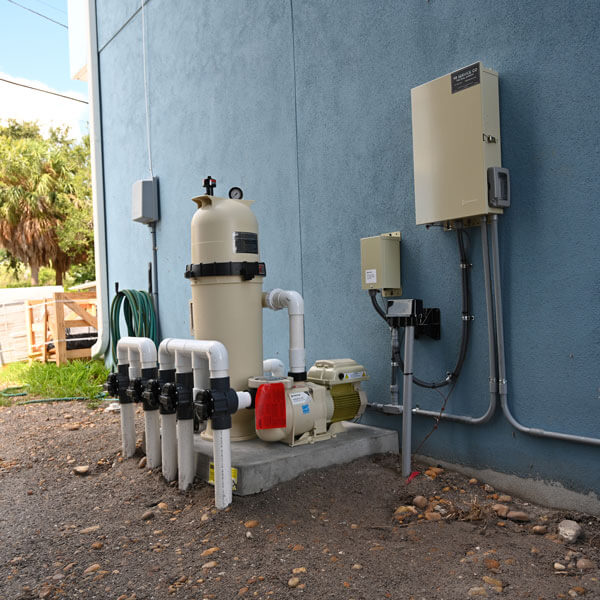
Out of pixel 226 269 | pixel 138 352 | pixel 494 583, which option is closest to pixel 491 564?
pixel 494 583

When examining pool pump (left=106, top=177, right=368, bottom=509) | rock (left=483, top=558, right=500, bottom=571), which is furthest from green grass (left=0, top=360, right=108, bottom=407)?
rock (left=483, top=558, right=500, bottom=571)

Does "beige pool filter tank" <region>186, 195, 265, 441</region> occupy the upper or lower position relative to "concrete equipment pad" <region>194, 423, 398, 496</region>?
upper

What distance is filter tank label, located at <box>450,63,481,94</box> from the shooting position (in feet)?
8.14

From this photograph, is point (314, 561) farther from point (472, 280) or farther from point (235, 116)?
Answer: point (235, 116)

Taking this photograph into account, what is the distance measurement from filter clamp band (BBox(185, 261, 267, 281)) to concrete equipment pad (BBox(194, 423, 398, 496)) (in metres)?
0.87

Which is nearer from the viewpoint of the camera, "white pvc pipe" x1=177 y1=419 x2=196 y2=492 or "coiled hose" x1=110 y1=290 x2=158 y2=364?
"white pvc pipe" x1=177 y1=419 x2=196 y2=492

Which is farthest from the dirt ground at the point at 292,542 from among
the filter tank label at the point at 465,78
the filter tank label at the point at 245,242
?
the filter tank label at the point at 465,78

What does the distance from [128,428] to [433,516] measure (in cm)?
185

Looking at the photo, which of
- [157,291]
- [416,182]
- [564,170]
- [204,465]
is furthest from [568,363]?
[157,291]

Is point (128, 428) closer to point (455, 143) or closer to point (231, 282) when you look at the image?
point (231, 282)

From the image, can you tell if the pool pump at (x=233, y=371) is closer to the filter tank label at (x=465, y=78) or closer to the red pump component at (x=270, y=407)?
the red pump component at (x=270, y=407)

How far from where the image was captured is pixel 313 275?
3727mm

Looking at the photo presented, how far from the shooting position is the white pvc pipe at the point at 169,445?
9.53 feet

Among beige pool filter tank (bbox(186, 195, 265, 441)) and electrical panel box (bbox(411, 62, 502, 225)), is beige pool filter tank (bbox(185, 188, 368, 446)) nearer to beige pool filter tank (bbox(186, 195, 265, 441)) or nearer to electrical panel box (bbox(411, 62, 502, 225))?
beige pool filter tank (bbox(186, 195, 265, 441))
